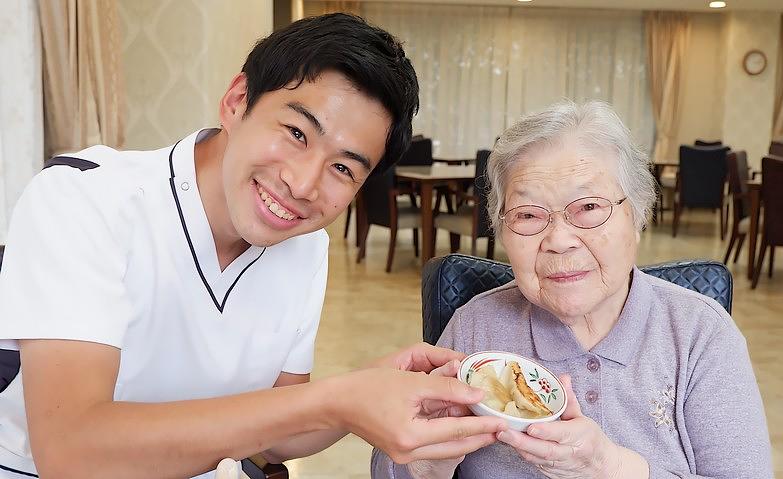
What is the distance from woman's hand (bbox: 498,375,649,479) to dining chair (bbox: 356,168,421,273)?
5.03 m

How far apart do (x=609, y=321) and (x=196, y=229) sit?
818 millimetres

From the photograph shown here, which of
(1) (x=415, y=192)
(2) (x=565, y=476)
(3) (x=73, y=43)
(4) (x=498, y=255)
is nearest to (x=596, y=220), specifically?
(2) (x=565, y=476)

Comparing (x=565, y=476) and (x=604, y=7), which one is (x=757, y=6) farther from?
(x=565, y=476)

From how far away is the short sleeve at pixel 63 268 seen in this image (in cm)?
105

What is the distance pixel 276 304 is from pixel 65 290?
1.48 ft

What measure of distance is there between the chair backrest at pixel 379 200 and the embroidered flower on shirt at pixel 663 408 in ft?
16.3

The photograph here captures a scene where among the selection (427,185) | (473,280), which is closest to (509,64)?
(427,185)

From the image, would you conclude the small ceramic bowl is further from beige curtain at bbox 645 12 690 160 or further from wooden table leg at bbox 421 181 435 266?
beige curtain at bbox 645 12 690 160

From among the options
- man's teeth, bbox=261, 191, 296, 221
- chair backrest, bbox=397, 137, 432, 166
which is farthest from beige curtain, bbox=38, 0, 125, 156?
chair backrest, bbox=397, 137, 432, 166

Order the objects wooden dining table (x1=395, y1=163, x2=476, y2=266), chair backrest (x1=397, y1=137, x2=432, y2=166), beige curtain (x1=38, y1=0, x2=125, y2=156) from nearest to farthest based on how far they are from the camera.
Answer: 1. beige curtain (x1=38, y1=0, x2=125, y2=156)
2. wooden dining table (x1=395, y1=163, x2=476, y2=266)
3. chair backrest (x1=397, y1=137, x2=432, y2=166)

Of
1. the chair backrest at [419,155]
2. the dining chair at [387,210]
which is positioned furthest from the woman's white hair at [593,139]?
the chair backrest at [419,155]

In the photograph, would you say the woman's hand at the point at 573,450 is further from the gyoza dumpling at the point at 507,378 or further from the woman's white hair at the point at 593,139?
the woman's white hair at the point at 593,139

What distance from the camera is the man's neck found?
1.32 meters

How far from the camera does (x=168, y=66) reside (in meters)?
4.50
